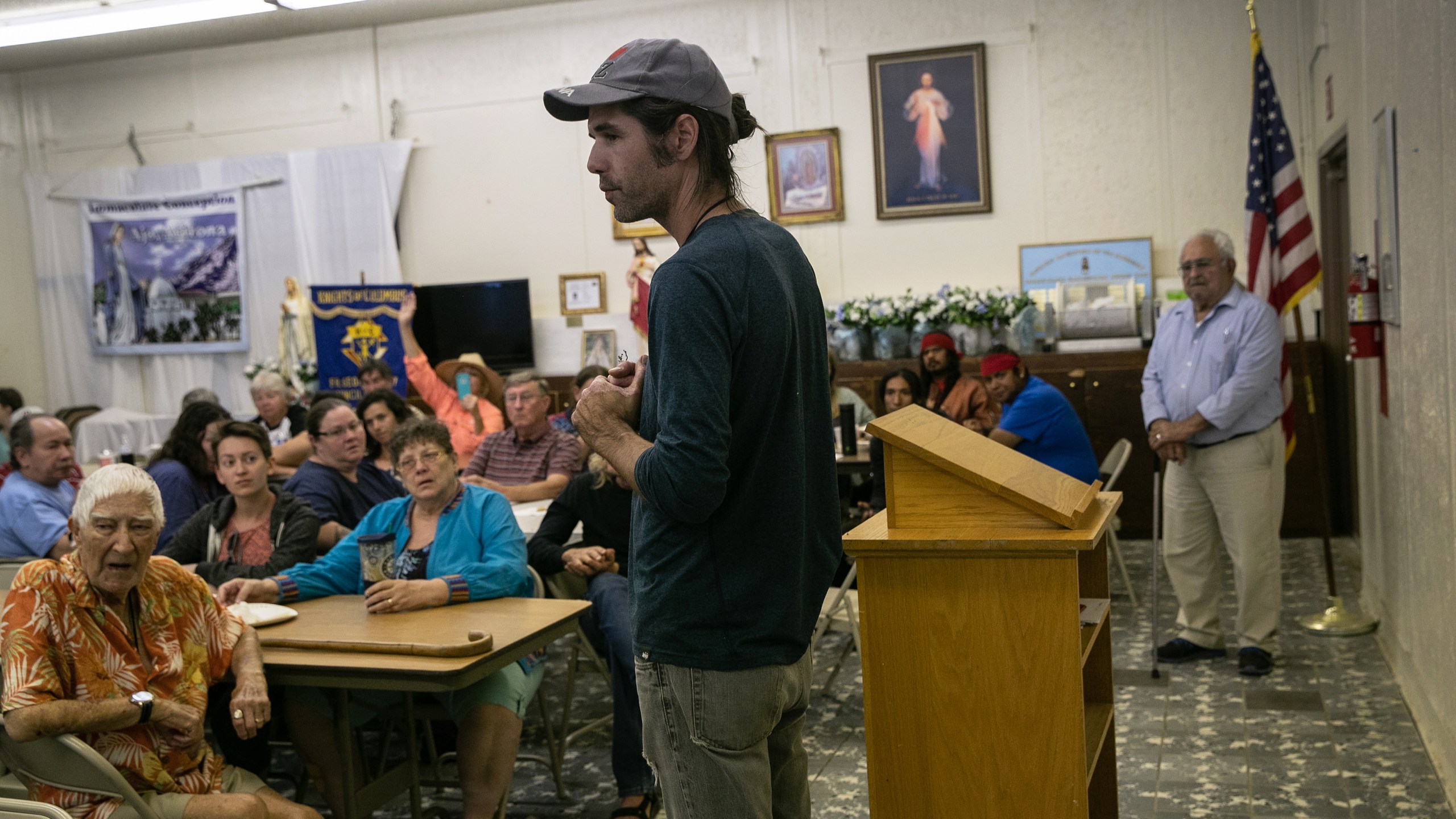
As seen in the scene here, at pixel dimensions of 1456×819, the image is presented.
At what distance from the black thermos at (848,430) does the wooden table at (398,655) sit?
8.92 feet

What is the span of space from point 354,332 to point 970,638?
304 inches

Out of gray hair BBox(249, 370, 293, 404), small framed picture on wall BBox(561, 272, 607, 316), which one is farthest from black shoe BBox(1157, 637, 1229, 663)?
small framed picture on wall BBox(561, 272, 607, 316)

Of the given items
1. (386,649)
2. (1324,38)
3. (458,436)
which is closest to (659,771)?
(386,649)

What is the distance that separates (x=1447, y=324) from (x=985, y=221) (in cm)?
578

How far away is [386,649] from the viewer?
2.97 metres

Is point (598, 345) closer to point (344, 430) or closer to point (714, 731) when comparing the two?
point (344, 430)

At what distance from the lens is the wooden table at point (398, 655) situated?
286 cm

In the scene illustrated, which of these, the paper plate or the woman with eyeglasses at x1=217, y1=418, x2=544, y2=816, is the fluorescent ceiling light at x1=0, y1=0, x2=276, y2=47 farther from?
the paper plate

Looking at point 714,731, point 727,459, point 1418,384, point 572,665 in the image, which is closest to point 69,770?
point 572,665

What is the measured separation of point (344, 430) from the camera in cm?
471

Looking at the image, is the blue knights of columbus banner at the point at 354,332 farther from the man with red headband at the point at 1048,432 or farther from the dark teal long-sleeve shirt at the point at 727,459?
the dark teal long-sleeve shirt at the point at 727,459

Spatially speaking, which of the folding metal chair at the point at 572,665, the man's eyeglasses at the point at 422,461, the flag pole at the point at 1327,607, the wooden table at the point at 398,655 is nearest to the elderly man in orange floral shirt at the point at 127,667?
the wooden table at the point at 398,655

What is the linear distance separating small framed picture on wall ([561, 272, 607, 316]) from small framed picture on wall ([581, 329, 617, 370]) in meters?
0.18

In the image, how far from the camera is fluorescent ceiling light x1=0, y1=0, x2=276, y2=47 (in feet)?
29.1
